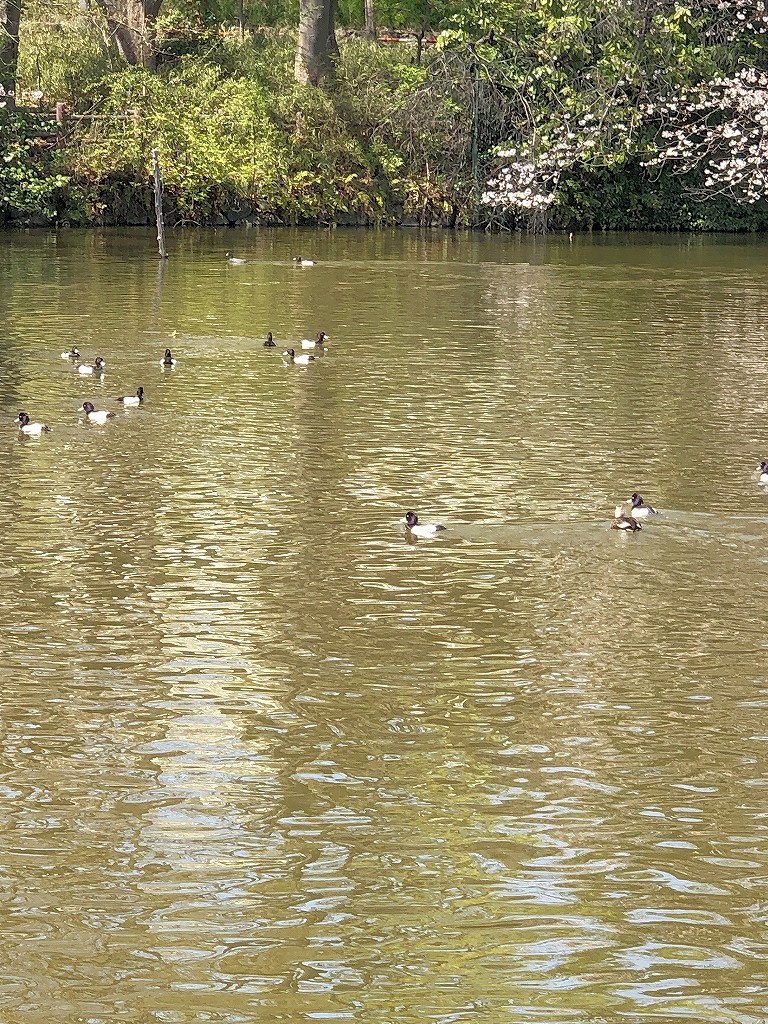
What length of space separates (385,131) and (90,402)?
33795mm

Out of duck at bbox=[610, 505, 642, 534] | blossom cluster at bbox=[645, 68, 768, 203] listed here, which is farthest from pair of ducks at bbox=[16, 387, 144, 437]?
blossom cluster at bbox=[645, 68, 768, 203]

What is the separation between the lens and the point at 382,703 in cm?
1038

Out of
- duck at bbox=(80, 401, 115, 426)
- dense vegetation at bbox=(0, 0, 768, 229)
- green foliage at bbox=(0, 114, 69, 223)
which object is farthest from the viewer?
green foliage at bbox=(0, 114, 69, 223)

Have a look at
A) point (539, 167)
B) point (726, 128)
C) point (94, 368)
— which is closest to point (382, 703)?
point (94, 368)

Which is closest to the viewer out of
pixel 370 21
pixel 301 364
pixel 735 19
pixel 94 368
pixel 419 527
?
pixel 419 527

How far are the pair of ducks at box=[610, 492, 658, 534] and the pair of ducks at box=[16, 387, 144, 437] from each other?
22.7 feet

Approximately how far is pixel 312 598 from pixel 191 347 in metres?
13.9

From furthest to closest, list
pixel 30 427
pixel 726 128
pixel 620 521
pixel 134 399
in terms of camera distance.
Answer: pixel 726 128 → pixel 134 399 → pixel 30 427 → pixel 620 521

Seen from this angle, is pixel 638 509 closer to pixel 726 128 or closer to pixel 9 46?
pixel 726 128

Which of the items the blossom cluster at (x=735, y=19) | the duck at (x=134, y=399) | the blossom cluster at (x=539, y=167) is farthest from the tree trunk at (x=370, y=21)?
the duck at (x=134, y=399)

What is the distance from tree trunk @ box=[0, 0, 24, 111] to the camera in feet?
150

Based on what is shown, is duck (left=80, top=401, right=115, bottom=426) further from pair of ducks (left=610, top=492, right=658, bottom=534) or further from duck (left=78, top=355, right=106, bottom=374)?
pair of ducks (left=610, top=492, right=658, bottom=534)

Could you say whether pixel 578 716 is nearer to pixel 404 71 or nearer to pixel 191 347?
pixel 191 347

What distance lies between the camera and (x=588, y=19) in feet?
144
